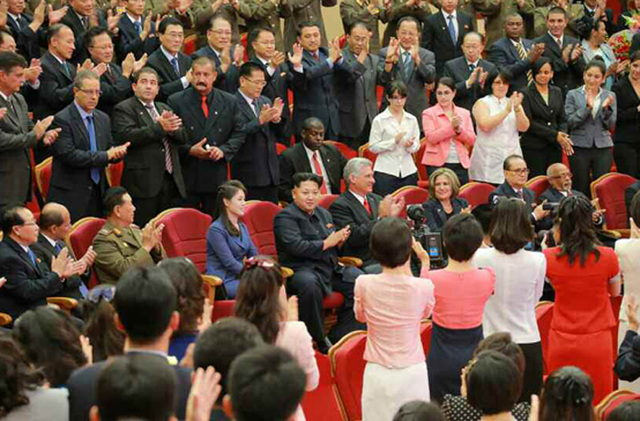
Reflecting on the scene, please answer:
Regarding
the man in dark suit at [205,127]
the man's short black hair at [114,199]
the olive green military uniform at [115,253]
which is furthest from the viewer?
the man in dark suit at [205,127]

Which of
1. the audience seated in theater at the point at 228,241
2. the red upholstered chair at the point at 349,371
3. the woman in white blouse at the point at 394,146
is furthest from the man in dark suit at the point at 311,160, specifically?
the red upholstered chair at the point at 349,371

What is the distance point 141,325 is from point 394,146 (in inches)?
192

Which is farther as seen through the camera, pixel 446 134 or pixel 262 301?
pixel 446 134

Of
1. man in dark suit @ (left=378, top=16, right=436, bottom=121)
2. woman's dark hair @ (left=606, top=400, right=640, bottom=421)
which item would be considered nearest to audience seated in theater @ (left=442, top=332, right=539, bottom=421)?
woman's dark hair @ (left=606, top=400, right=640, bottom=421)

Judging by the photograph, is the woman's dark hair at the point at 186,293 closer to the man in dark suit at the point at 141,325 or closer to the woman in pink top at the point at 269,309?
the woman in pink top at the point at 269,309

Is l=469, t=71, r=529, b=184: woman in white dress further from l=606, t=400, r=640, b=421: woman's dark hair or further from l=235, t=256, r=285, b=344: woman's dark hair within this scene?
l=606, t=400, r=640, b=421: woman's dark hair

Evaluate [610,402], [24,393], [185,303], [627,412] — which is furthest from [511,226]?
[24,393]

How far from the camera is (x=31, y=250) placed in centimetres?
539

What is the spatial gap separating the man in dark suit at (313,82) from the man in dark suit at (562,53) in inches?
80.2

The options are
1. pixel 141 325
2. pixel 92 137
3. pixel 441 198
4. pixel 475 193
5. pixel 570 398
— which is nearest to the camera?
pixel 141 325

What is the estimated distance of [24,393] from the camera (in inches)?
105

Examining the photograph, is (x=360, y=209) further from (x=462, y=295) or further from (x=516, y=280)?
(x=462, y=295)

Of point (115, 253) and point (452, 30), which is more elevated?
point (452, 30)

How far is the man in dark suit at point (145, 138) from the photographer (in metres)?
6.42
